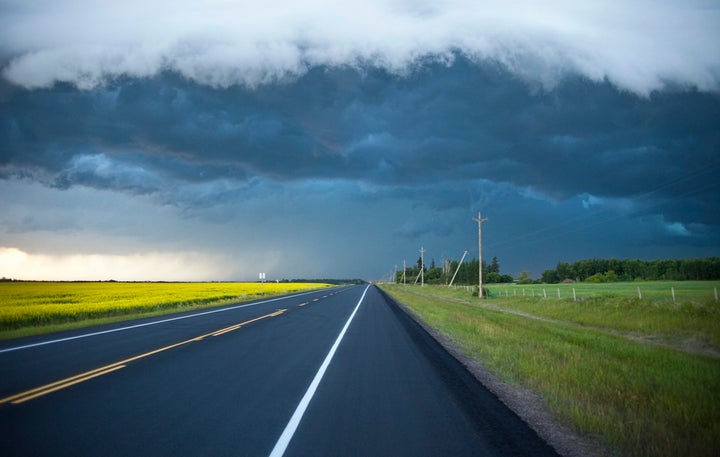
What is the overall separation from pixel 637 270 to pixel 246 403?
589ft

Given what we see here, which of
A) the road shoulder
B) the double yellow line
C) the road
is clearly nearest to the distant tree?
the road

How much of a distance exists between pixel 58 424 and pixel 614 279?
515 ft

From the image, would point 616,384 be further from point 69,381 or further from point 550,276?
point 550,276

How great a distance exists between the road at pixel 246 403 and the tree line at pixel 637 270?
13706 cm

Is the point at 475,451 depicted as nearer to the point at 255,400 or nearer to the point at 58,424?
the point at 255,400

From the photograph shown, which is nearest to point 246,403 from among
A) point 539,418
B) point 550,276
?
point 539,418

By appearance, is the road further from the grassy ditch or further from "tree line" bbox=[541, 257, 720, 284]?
"tree line" bbox=[541, 257, 720, 284]

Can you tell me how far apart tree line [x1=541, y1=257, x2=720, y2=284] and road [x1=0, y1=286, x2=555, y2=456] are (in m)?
137

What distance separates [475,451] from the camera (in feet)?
17.6

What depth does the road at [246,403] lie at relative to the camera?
18.0 ft

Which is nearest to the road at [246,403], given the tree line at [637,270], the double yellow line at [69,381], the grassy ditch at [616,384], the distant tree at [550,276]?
A: the double yellow line at [69,381]

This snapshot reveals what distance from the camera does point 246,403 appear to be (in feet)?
24.0

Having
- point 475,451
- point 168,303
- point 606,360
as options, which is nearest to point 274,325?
point 606,360

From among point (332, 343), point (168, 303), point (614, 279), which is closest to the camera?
point (332, 343)
